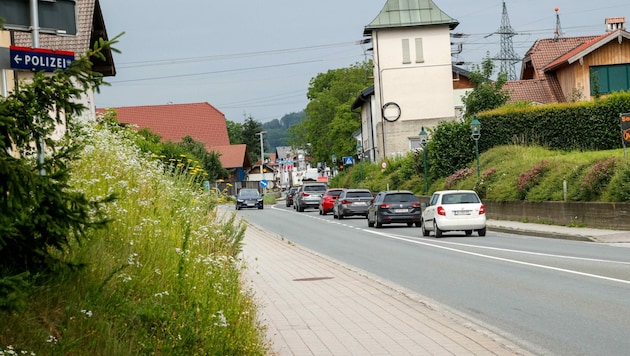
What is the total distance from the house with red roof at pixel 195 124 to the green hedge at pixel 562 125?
66.8 m

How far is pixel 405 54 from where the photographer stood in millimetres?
78938

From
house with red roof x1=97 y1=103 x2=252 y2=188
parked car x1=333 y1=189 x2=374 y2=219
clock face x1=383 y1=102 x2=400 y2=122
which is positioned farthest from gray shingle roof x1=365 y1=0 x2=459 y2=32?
house with red roof x1=97 y1=103 x2=252 y2=188

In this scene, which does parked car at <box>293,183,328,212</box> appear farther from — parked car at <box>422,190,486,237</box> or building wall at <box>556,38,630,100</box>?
parked car at <box>422,190,486,237</box>

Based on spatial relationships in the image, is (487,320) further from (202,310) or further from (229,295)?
(202,310)

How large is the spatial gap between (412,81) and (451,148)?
25013mm

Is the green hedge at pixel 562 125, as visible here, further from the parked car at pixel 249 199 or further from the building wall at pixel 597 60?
the parked car at pixel 249 199

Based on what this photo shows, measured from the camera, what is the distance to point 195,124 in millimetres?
119438

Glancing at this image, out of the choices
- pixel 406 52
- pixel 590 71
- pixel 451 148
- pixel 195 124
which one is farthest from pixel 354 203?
pixel 195 124

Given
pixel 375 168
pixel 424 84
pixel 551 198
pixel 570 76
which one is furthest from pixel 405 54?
pixel 551 198

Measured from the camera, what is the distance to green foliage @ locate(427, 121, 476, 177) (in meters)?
53.5

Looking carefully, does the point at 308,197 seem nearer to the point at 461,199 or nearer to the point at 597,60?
the point at 597,60

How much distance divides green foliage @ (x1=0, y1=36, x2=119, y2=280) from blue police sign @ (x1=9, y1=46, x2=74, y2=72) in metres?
0.89

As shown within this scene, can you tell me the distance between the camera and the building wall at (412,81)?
77.8 metres

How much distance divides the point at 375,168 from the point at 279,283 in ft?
187
